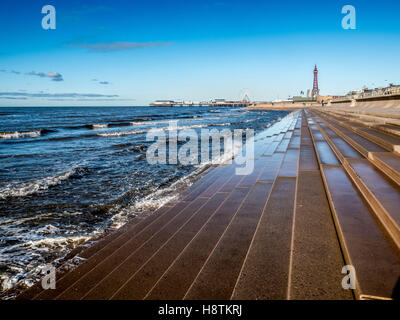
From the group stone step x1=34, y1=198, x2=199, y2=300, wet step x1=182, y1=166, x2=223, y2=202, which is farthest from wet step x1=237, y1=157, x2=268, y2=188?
stone step x1=34, y1=198, x2=199, y2=300

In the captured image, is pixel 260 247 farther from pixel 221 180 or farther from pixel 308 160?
pixel 308 160

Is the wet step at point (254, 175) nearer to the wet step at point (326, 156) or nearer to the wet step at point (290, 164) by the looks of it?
the wet step at point (290, 164)

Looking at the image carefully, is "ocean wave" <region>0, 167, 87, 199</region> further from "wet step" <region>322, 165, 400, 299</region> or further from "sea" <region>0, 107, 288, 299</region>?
"wet step" <region>322, 165, 400, 299</region>

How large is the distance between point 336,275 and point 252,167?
4.54 metres

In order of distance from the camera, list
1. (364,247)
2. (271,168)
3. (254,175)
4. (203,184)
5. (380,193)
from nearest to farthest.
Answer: (364,247), (380,193), (203,184), (254,175), (271,168)

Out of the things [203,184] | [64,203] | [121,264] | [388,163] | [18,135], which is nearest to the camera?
[121,264]

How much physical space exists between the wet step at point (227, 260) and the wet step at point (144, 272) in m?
0.42

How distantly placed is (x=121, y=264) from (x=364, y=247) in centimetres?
251

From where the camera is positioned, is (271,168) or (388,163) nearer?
(388,163)

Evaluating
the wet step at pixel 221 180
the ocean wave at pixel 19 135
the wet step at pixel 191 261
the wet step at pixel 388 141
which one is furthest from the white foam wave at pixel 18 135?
the wet step at pixel 388 141

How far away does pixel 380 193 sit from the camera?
10.4 ft

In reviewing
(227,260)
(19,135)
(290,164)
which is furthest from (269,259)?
(19,135)

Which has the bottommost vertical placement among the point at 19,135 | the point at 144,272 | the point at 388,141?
the point at 144,272

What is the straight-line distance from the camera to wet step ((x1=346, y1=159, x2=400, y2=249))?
2.46 metres
